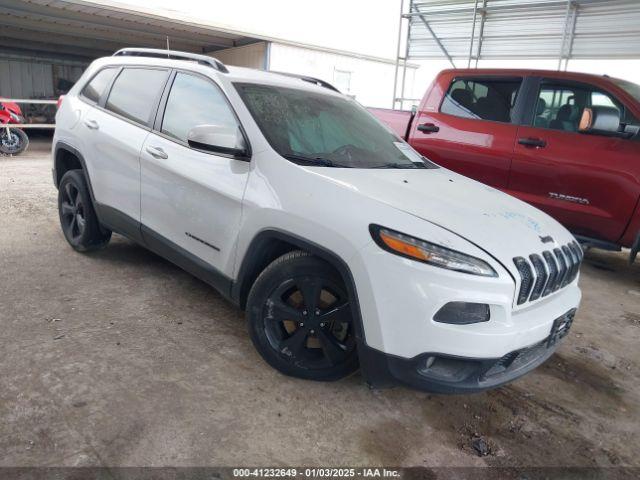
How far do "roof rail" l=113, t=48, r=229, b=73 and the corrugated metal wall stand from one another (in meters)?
20.5

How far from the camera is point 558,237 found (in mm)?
2637

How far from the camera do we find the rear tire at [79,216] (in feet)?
13.2

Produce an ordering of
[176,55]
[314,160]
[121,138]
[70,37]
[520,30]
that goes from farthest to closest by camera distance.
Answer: [70,37] < [520,30] < [176,55] < [121,138] < [314,160]

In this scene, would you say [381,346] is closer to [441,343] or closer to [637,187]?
[441,343]

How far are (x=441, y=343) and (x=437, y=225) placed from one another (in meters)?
0.52

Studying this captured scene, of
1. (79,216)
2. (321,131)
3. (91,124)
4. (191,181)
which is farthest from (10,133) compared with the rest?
(321,131)

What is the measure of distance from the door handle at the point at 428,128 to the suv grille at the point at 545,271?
123 inches

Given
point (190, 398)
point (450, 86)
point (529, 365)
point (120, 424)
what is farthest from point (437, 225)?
point (450, 86)

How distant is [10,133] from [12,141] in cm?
17

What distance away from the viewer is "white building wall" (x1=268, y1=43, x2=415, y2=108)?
16359 millimetres

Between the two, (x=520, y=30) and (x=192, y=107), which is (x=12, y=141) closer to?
(x=192, y=107)

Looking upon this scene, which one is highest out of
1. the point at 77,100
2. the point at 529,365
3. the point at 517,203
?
the point at 77,100

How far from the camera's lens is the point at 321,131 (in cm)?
309

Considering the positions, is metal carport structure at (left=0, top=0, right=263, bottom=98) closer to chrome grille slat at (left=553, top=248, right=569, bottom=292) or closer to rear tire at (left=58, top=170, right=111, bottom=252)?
rear tire at (left=58, top=170, right=111, bottom=252)
